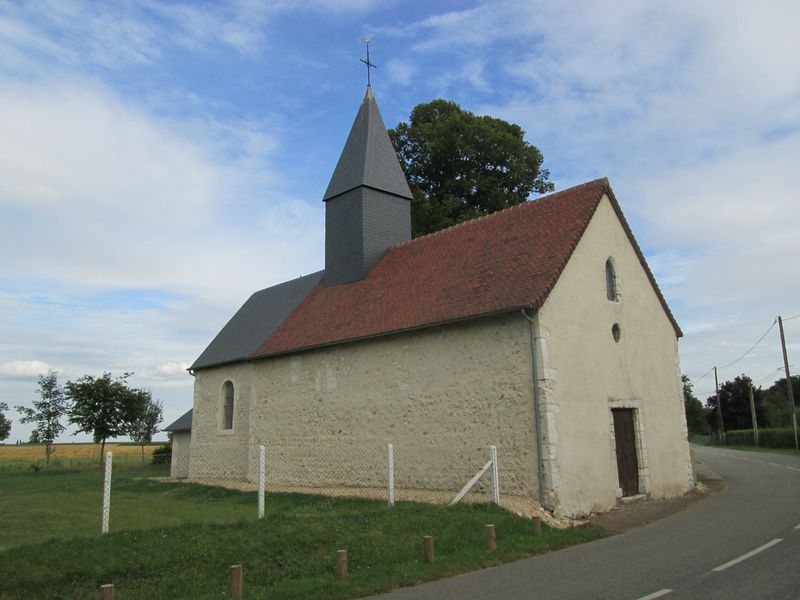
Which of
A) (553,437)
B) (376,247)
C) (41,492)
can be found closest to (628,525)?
(553,437)

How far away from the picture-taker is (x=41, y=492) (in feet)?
59.7

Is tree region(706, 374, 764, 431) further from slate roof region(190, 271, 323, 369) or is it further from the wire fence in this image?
the wire fence

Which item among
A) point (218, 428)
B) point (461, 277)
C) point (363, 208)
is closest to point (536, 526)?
point (461, 277)

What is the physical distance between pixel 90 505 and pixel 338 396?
6300mm

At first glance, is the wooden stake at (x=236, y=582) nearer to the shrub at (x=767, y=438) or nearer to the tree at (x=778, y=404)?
the shrub at (x=767, y=438)

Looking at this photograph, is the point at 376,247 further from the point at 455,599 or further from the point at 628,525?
the point at 455,599

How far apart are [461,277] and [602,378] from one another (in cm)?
406

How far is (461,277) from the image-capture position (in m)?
15.2

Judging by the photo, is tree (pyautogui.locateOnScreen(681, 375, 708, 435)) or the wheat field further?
tree (pyautogui.locateOnScreen(681, 375, 708, 435))

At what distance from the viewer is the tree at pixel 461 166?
87.2 feet

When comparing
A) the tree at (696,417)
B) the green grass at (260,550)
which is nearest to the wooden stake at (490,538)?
the green grass at (260,550)

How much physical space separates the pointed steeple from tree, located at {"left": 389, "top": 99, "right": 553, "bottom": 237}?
5271 mm

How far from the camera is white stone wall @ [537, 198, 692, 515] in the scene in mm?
12188

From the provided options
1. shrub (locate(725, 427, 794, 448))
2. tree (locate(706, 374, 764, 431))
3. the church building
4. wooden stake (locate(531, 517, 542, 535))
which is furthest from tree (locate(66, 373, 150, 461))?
tree (locate(706, 374, 764, 431))
